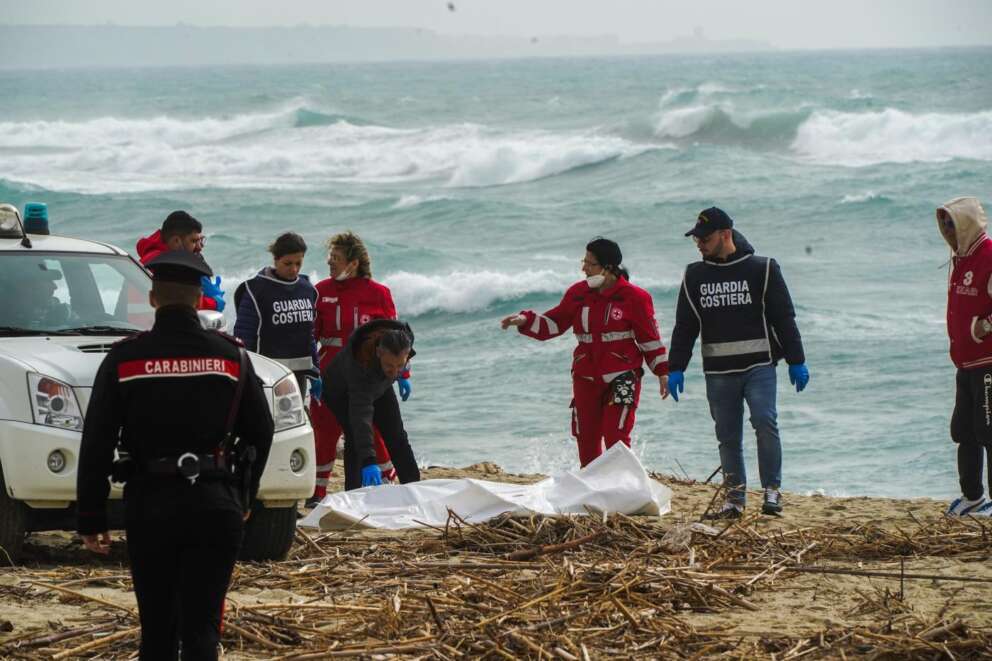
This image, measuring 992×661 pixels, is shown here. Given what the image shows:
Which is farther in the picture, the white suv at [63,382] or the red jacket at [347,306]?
the red jacket at [347,306]

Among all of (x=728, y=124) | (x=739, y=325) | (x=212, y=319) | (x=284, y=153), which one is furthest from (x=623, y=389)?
(x=728, y=124)

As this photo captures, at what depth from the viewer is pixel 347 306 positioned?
9039mm

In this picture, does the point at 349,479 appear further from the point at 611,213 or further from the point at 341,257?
the point at 611,213

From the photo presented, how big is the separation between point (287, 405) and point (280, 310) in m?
1.81

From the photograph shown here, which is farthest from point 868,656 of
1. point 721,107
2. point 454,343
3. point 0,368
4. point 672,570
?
point 721,107

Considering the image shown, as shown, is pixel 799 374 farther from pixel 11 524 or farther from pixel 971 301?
pixel 11 524

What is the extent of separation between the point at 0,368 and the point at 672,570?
308 cm

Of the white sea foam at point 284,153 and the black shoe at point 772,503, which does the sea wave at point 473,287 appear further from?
the white sea foam at point 284,153

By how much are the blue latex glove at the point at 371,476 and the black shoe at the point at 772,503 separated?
229 centimetres

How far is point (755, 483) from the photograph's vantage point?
12164 millimetres

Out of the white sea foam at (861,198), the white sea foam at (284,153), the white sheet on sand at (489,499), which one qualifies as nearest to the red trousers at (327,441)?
the white sheet on sand at (489,499)

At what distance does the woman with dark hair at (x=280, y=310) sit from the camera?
28.2 feet

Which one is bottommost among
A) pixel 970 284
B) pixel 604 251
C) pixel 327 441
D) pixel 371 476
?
pixel 371 476

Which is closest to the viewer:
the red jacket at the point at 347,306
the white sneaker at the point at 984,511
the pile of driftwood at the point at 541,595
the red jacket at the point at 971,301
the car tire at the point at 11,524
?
the pile of driftwood at the point at 541,595
